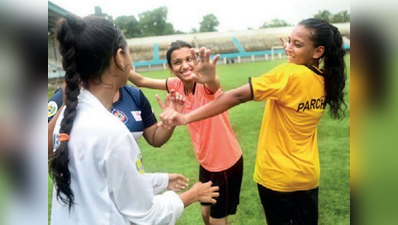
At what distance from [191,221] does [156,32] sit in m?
56.9

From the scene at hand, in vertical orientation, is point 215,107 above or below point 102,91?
below

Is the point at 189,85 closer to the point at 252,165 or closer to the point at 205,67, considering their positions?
the point at 205,67

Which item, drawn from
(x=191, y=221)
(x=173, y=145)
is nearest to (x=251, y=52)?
(x=173, y=145)

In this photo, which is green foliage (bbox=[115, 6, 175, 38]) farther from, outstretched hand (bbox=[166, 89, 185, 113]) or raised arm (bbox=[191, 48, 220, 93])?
raised arm (bbox=[191, 48, 220, 93])

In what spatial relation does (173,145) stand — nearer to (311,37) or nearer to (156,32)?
(311,37)

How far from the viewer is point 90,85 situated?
4.61 ft

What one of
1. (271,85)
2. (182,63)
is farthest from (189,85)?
(271,85)

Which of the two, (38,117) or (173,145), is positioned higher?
(38,117)

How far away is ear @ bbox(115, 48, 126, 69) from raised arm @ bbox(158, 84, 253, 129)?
60 centimetres

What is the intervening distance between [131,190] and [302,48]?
130 centimetres

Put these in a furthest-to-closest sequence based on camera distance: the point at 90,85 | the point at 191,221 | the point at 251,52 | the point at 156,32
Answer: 1. the point at 156,32
2. the point at 251,52
3. the point at 191,221
4. the point at 90,85

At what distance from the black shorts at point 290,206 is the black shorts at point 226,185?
17.4 inches

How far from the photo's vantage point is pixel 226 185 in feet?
8.52

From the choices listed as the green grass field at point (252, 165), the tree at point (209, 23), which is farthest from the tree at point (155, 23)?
the green grass field at point (252, 165)
